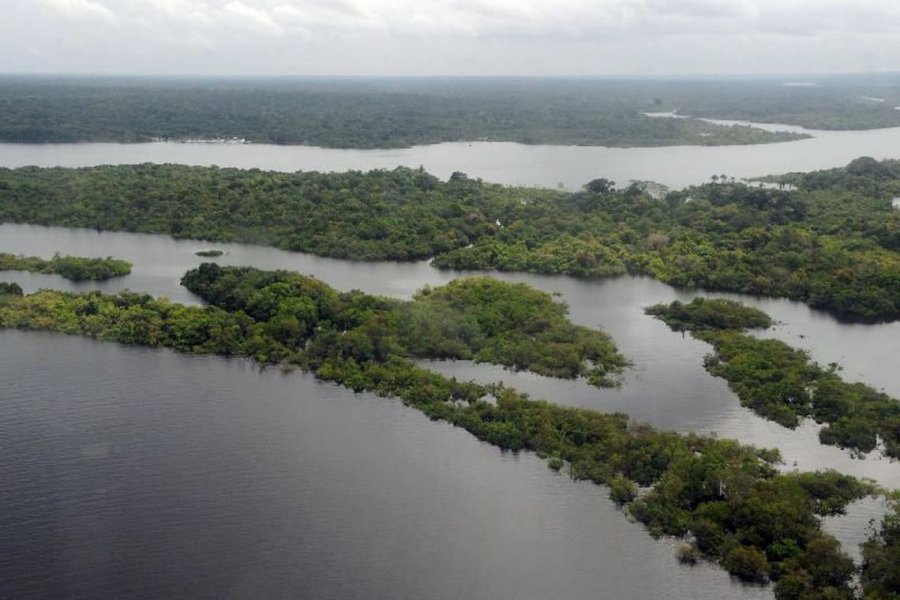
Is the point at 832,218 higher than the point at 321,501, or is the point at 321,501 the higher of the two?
the point at 832,218

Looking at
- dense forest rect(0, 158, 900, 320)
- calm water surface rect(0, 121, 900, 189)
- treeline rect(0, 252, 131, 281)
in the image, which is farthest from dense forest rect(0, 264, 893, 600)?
calm water surface rect(0, 121, 900, 189)

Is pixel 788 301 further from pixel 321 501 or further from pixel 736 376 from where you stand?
pixel 321 501

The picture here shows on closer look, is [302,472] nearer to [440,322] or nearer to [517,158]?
[440,322]

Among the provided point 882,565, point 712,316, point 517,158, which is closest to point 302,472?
point 882,565

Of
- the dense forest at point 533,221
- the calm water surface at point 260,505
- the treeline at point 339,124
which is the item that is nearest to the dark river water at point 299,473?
the calm water surface at point 260,505

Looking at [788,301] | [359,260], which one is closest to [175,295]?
[359,260]
